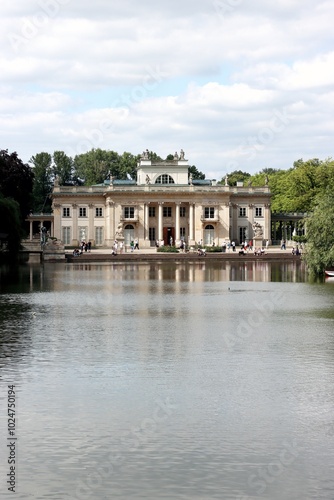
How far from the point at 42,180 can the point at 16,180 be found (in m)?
63.1

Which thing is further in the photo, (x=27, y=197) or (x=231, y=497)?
(x=27, y=197)

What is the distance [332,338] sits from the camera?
24047 millimetres

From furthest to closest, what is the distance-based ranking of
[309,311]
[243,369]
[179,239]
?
[179,239]
[309,311]
[243,369]

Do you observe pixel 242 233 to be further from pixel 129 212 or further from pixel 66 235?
pixel 66 235

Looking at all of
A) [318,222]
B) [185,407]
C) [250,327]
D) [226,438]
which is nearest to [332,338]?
[250,327]

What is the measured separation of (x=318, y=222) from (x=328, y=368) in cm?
3497

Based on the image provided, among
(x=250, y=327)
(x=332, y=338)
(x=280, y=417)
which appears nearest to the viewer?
(x=280, y=417)

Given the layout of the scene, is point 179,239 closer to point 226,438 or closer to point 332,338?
Result: point 332,338

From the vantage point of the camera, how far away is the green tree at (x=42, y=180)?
138125 millimetres

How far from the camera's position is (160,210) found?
336 ft

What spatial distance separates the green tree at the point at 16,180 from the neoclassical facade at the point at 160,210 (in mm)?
17279

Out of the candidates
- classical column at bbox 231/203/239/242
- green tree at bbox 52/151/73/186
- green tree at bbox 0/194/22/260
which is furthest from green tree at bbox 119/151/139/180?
green tree at bbox 0/194/22/260

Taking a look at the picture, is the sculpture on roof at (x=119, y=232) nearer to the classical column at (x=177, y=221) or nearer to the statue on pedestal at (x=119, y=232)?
the statue on pedestal at (x=119, y=232)

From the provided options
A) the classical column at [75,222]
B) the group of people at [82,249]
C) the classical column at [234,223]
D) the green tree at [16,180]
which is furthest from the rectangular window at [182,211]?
the green tree at [16,180]
